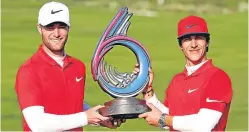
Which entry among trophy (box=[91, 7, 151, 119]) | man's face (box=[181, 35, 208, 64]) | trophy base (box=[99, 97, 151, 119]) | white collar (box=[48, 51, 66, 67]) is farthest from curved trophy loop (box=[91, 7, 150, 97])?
man's face (box=[181, 35, 208, 64])

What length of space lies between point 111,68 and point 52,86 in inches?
20.1

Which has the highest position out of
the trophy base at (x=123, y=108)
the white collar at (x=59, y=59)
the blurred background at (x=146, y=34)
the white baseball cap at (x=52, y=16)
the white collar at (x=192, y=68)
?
the blurred background at (x=146, y=34)

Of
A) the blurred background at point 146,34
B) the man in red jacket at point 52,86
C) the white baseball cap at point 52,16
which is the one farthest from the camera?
the blurred background at point 146,34

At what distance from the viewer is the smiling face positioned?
634 cm

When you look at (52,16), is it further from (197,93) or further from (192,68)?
(197,93)

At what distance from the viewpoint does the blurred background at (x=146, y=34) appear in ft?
57.3

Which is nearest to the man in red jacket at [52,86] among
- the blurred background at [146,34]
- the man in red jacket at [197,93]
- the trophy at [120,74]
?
the trophy at [120,74]

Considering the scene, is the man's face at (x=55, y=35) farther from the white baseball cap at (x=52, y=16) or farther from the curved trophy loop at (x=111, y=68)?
the curved trophy loop at (x=111, y=68)

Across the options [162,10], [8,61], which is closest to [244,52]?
[162,10]

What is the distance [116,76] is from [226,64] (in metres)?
12.4

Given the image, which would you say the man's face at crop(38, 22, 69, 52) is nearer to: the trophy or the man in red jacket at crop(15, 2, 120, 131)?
the man in red jacket at crop(15, 2, 120, 131)

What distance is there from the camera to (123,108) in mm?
6312

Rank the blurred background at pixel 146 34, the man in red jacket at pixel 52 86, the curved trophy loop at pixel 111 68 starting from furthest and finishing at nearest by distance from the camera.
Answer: the blurred background at pixel 146 34
the curved trophy loop at pixel 111 68
the man in red jacket at pixel 52 86

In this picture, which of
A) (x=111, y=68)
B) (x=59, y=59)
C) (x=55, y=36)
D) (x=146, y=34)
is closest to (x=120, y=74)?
(x=111, y=68)
